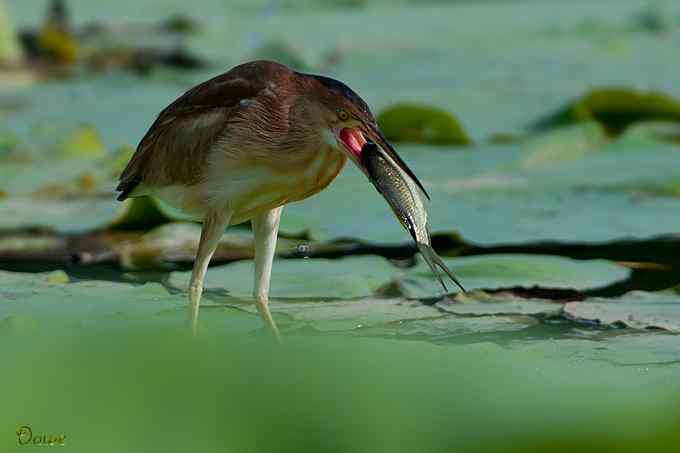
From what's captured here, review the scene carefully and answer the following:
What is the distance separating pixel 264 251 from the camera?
3375 mm

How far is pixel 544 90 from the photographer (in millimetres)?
6457

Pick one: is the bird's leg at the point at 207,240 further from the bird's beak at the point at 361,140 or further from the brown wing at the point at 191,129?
the bird's beak at the point at 361,140

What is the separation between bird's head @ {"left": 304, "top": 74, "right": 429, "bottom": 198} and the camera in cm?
288

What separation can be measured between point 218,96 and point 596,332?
947 mm

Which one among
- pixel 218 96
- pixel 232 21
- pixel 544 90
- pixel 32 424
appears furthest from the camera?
pixel 232 21

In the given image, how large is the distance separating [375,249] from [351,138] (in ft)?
4.20

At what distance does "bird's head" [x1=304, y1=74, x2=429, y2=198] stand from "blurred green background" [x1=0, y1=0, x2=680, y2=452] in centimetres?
36

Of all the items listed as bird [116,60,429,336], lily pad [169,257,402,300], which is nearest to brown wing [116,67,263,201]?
bird [116,60,429,336]

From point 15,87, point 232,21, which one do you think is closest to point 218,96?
point 15,87

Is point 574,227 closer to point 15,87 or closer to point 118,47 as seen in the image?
point 15,87

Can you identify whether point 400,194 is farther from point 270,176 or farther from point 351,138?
point 270,176

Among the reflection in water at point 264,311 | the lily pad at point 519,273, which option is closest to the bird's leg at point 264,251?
the reflection in water at point 264,311

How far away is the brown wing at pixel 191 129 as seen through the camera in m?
3.18

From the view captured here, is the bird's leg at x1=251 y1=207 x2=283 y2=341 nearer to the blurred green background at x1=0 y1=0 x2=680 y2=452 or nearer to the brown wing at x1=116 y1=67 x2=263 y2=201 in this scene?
the blurred green background at x1=0 y1=0 x2=680 y2=452
